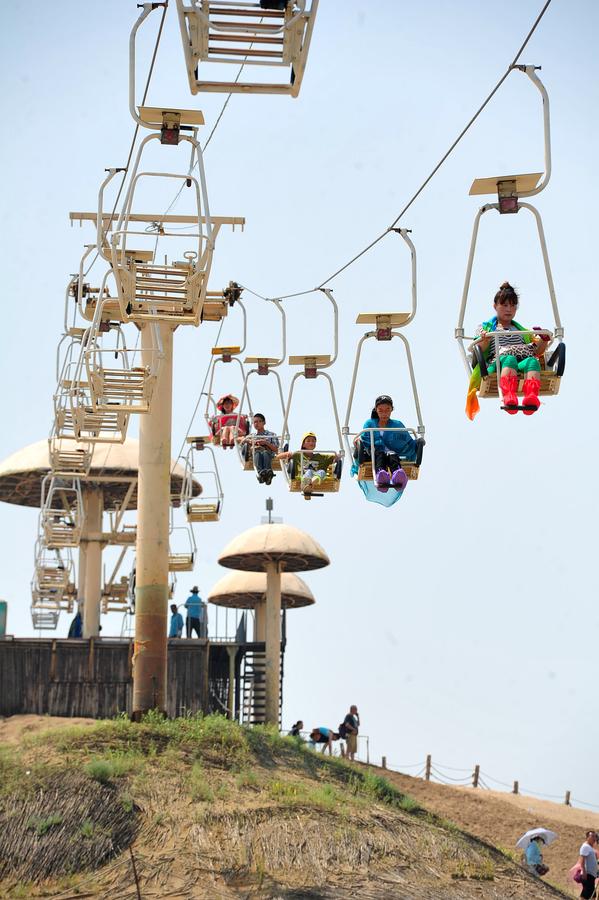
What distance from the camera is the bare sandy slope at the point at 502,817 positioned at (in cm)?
3103

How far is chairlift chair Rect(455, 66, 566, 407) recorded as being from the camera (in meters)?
11.4

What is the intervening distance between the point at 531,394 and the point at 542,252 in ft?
5.13

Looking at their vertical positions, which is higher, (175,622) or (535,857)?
(175,622)

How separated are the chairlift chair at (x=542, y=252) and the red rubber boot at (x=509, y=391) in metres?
0.11

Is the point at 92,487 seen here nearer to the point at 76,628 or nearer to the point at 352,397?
the point at 76,628

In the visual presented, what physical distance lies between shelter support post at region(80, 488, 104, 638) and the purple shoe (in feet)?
74.6

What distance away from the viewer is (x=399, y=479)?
15344 mm

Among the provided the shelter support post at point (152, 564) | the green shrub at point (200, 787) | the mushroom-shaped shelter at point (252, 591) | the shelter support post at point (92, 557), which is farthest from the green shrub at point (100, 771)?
the mushroom-shaped shelter at point (252, 591)

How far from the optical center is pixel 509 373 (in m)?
12.4

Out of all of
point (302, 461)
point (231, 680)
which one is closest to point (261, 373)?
point (302, 461)

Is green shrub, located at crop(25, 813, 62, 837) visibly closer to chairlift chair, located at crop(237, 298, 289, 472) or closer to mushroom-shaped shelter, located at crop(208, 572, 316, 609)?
chairlift chair, located at crop(237, 298, 289, 472)

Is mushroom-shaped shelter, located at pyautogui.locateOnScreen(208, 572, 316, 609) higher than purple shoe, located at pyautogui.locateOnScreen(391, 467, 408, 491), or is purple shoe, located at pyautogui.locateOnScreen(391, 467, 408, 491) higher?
mushroom-shaped shelter, located at pyautogui.locateOnScreen(208, 572, 316, 609)

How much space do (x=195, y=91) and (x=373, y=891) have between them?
12.6 m

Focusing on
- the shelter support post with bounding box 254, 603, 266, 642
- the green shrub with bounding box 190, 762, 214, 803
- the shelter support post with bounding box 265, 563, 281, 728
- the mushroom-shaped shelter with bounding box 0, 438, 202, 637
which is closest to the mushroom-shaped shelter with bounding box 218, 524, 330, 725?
the shelter support post with bounding box 265, 563, 281, 728
